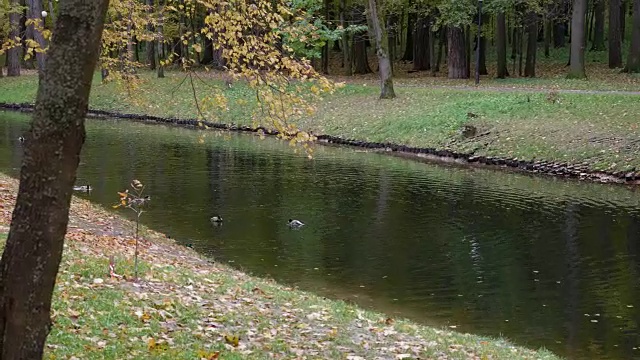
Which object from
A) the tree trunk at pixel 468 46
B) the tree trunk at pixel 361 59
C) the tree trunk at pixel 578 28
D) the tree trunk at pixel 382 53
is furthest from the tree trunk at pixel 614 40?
the tree trunk at pixel 361 59

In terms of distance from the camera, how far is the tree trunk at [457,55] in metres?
46.2

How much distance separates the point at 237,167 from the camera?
1102 inches

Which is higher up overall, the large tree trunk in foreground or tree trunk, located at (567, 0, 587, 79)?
tree trunk, located at (567, 0, 587, 79)

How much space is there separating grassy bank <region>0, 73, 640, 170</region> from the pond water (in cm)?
227

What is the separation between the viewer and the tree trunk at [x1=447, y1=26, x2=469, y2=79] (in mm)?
46156

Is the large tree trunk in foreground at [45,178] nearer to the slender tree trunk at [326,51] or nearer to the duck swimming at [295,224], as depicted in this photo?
the duck swimming at [295,224]

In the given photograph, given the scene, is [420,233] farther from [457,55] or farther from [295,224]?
[457,55]

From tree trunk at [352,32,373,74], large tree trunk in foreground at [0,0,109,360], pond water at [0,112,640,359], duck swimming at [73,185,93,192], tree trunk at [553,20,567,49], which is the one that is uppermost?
tree trunk at [553,20,567,49]

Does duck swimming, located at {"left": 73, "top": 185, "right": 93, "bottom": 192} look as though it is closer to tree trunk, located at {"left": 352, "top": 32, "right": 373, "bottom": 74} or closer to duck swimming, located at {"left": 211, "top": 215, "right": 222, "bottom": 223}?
duck swimming, located at {"left": 211, "top": 215, "right": 222, "bottom": 223}

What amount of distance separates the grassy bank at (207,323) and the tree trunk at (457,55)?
35.9m

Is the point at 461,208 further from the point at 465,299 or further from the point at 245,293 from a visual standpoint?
the point at 245,293

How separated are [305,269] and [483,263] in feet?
11.5

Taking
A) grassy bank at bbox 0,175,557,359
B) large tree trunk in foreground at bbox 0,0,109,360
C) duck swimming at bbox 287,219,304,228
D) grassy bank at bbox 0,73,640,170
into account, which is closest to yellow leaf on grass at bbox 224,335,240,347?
grassy bank at bbox 0,175,557,359

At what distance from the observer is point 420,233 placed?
1844 centimetres
